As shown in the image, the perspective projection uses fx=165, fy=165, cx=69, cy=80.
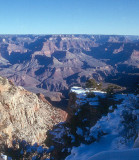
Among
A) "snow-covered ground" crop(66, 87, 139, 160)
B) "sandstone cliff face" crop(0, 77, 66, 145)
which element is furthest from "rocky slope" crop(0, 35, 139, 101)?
"snow-covered ground" crop(66, 87, 139, 160)

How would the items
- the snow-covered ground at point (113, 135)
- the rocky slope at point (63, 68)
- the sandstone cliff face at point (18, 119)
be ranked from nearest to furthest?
the snow-covered ground at point (113, 135), the sandstone cliff face at point (18, 119), the rocky slope at point (63, 68)

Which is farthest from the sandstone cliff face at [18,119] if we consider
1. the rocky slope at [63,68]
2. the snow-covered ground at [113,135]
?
the rocky slope at [63,68]

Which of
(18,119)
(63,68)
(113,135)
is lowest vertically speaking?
(63,68)

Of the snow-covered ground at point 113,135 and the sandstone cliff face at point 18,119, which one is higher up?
the snow-covered ground at point 113,135

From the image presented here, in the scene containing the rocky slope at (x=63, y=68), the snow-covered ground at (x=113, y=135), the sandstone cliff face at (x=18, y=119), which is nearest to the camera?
the snow-covered ground at (x=113, y=135)

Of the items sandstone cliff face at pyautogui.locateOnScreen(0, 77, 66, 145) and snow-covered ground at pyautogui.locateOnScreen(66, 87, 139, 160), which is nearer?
snow-covered ground at pyautogui.locateOnScreen(66, 87, 139, 160)

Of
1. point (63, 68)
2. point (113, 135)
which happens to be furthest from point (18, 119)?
point (63, 68)

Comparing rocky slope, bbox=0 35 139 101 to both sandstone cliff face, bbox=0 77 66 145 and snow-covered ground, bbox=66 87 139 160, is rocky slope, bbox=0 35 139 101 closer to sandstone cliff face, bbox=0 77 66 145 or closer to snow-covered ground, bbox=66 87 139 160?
sandstone cliff face, bbox=0 77 66 145

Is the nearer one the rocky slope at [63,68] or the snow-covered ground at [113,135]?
the snow-covered ground at [113,135]

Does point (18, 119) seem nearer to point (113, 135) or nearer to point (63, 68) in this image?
point (113, 135)

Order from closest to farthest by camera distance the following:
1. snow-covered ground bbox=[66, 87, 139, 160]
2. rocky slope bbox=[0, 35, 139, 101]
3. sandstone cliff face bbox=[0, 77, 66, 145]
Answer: snow-covered ground bbox=[66, 87, 139, 160]
sandstone cliff face bbox=[0, 77, 66, 145]
rocky slope bbox=[0, 35, 139, 101]

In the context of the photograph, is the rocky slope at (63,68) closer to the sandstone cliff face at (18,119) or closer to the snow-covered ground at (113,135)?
the sandstone cliff face at (18,119)

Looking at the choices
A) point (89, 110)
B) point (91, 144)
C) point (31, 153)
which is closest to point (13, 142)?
point (31, 153)

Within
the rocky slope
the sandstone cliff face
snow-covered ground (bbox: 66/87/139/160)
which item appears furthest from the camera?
the rocky slope
